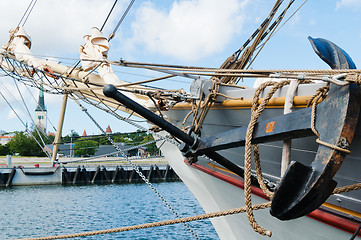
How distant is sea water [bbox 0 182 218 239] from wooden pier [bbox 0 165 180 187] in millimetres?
1547

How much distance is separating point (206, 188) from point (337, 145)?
3.11 metres

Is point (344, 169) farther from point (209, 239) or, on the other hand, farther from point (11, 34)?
point (209, 239)

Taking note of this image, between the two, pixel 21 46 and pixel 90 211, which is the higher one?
pixel 21 46

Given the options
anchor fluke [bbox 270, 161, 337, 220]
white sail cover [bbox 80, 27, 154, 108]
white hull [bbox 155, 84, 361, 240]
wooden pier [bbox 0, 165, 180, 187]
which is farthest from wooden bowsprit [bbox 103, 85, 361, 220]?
wooden pier [bbox 0, 165, 180, 187]

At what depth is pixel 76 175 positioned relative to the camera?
3198 centimetres

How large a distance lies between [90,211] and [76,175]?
1415 cm

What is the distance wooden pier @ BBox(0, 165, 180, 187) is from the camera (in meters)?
29.5

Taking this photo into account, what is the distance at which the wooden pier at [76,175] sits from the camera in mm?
29547

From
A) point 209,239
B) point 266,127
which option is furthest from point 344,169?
point 209,239

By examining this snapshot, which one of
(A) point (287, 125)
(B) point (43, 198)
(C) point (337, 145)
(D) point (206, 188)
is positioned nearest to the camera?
(C) point (337, 145)

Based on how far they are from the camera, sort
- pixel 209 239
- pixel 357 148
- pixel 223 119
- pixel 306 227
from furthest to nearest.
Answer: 1. pixel 209 239
2. pixel 223 119
3. pixel 306 227
4. pixel 357 148

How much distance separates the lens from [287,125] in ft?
7.41

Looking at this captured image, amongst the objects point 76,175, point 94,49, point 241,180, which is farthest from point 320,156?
point 76,175

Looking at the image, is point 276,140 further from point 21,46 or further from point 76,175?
point 76,175
